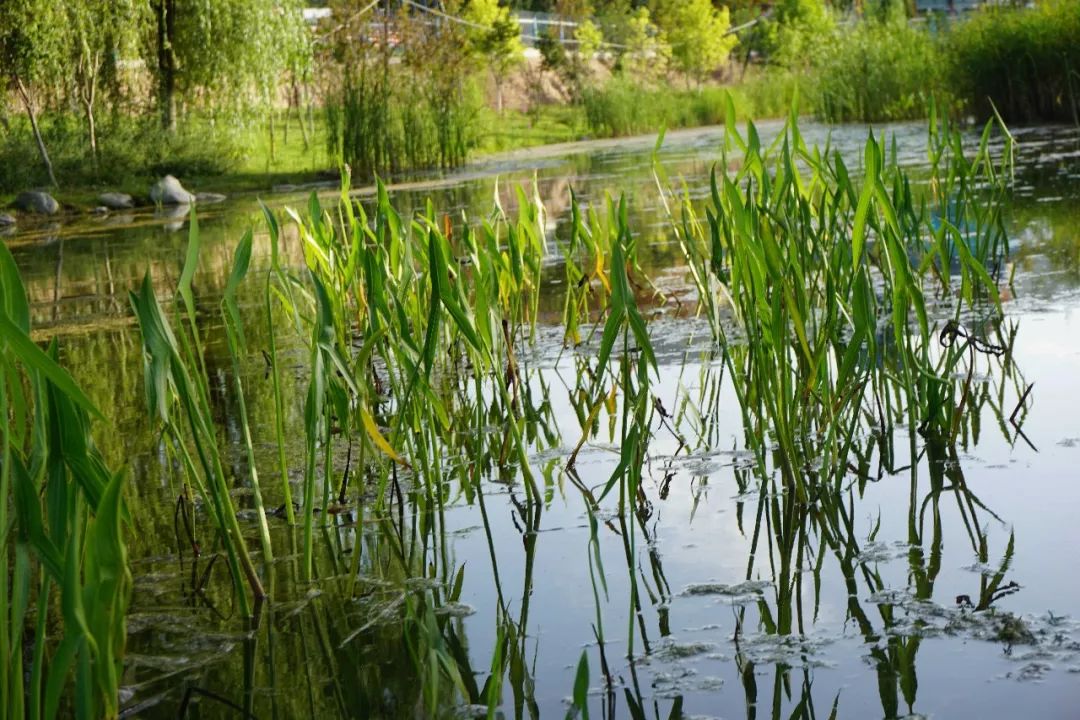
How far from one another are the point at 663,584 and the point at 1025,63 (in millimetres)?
11612

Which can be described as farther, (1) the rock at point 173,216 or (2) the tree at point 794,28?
(2) the tree at point 794,28

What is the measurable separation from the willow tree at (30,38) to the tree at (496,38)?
1428 cm

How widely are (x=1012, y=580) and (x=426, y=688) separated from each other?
33.1 inches

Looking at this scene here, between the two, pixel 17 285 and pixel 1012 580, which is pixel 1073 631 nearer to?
pixel 1012 580

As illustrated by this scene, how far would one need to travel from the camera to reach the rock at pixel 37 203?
1436 cm

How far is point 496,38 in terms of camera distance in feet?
96.4

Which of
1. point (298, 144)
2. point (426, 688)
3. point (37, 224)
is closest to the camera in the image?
point (426, 688)

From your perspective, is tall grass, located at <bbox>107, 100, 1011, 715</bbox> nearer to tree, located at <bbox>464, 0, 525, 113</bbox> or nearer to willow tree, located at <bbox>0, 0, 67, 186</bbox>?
willow tree, located at <bbox>0, 0, 67, 186</bbox>

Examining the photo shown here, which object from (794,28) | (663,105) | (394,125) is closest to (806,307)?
(394,125)

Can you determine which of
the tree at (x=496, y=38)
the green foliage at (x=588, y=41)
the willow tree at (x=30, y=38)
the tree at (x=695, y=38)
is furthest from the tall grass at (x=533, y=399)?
the tree at (x=695, y=38)

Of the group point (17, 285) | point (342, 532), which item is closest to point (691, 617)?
point (342, 532)

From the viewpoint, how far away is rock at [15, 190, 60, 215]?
1436 centimetres

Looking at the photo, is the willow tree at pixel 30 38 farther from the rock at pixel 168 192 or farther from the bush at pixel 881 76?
the bush at pixel 881 76

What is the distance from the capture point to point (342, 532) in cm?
239
